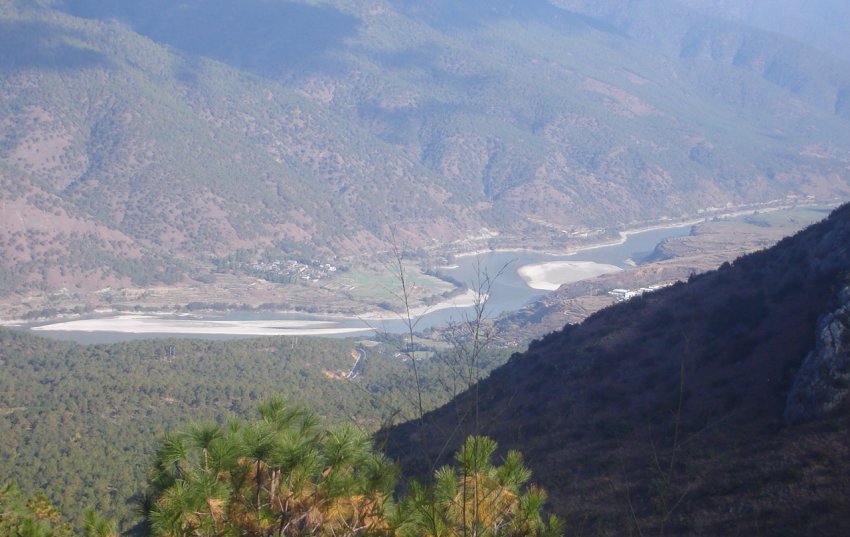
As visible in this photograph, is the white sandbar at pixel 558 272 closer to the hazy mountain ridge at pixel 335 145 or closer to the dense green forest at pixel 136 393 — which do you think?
the hazy mountain ridge at pixel 335 145

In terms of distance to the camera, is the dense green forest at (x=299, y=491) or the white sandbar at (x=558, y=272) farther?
the white sandbar at (x=558, y=272)

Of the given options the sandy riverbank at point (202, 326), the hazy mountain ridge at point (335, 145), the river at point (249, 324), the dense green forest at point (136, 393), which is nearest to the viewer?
the dense green forest at point (136, 393)

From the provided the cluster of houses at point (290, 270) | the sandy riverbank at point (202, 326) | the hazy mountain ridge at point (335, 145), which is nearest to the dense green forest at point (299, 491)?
the sandy riverbank at point (202, 326)

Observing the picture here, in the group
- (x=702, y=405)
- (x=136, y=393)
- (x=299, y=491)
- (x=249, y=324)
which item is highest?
(x=299, y=491)

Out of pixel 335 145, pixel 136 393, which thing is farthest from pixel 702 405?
pixel 335 145

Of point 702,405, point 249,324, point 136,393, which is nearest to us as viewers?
point 702,405

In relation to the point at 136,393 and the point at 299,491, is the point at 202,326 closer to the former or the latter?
the point at 136,393
